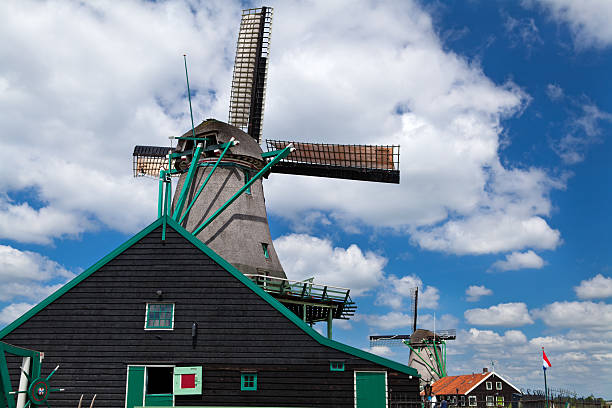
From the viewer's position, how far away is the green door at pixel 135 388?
18266 millimetres

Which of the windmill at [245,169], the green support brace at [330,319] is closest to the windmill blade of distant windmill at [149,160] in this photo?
the windmill at [245,169]

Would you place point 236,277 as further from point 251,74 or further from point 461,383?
point 461,383

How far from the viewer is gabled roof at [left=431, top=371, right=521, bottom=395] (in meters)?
61.8

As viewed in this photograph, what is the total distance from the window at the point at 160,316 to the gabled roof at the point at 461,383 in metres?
45.9

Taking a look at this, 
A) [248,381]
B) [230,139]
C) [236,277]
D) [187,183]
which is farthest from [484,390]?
[236,277]

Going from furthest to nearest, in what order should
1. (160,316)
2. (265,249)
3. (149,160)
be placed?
(149,160) < (265,249) < (160,316)

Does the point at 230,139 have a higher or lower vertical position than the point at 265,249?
higher

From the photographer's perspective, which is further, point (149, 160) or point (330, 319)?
point (149, 160)

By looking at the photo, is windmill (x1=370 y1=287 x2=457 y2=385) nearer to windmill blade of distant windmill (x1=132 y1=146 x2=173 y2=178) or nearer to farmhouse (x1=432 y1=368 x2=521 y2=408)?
farmhouse (x1=432 y1=368 x2=521 y2=408)

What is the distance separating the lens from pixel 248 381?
18.5 meters

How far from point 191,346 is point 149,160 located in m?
18.5

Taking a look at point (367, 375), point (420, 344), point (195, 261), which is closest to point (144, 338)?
point (195, 261)

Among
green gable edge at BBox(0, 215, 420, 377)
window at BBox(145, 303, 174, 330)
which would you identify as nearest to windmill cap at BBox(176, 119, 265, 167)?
green gable edge at BBox(0, 215, 420, 377)

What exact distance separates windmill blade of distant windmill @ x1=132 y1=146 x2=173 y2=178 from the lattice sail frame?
15.6 ft
